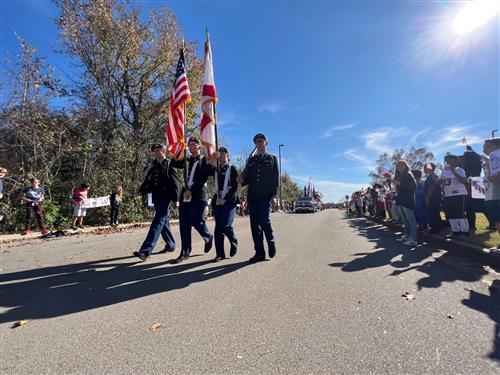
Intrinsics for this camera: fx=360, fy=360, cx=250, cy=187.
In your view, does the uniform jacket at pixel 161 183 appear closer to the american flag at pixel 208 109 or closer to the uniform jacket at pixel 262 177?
the american flag at pixel 208 109

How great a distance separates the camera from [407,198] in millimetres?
8062

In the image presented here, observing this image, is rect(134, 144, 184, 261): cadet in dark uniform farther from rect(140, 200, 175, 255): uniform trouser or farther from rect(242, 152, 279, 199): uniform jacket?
rect(242, 152, 279, 199): uniform jacket

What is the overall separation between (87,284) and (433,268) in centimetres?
514

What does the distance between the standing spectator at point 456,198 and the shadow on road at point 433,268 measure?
0.72 m

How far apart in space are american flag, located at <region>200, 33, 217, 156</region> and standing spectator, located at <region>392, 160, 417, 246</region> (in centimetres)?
450

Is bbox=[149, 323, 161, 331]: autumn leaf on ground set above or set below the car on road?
below

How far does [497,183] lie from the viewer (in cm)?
608

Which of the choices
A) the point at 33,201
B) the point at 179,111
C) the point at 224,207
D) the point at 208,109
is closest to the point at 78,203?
the point at 33,201

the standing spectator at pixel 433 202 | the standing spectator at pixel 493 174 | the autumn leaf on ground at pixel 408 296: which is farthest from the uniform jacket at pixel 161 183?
the standing spectator at pixel 433 202

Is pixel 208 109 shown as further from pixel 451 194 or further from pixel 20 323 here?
pixel 451 194

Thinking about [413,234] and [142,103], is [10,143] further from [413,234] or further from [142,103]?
[413,234]

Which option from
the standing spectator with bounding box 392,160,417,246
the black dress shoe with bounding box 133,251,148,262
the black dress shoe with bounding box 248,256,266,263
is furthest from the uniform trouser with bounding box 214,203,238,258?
the standing spectator with bounding box 392,160,417,246

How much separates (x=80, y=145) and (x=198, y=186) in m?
13.2

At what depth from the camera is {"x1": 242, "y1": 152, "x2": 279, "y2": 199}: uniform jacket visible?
6320 mm
